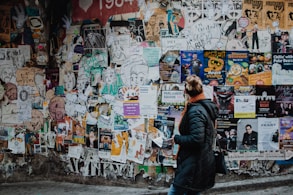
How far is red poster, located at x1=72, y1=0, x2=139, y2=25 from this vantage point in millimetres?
6969

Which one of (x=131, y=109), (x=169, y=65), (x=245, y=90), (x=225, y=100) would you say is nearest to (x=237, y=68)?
(x=245, y=90)

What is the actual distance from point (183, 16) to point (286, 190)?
3180 mm

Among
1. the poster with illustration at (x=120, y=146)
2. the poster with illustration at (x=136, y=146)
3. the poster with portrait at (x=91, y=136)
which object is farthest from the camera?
the poster with portrait at (x=91, y=136)

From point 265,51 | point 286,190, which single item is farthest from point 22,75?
point 286,190

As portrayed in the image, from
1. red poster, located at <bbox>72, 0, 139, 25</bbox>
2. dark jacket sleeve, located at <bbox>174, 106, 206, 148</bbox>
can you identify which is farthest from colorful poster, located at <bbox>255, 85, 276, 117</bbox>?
dark jacket sleeve, located at <bbox>174, 106, 206, 148</bbox>

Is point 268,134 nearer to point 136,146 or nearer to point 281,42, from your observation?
point 281,42

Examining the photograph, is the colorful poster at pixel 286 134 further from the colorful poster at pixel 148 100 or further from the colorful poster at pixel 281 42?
the colorful poster at pixel 148 100

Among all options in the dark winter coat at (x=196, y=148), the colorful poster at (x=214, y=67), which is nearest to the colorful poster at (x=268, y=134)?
the colorful poster at (x=214, y=67)

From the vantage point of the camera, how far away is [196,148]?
15.4 feet

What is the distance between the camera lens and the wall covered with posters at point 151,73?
22.5ft

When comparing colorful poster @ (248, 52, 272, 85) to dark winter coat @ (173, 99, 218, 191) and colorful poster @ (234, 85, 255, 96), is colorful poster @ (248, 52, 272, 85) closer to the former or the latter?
colorful poster @ (234, 85, 255, 96)

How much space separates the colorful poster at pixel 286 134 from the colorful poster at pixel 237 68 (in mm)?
954

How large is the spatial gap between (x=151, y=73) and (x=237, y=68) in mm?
1384

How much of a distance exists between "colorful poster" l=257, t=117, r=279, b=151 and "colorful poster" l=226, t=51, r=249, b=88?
718 millimetres
